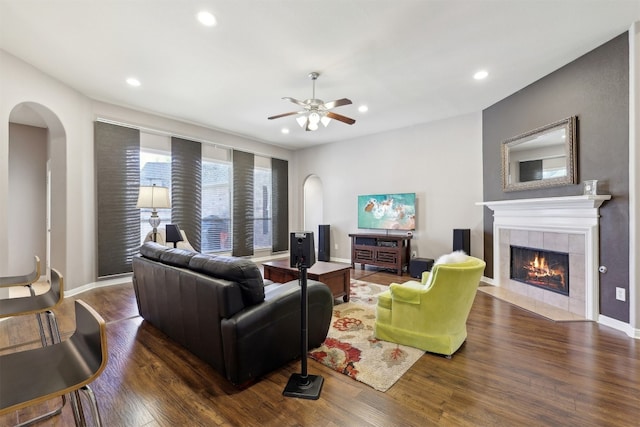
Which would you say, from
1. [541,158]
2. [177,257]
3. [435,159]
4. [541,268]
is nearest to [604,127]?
[541,158]

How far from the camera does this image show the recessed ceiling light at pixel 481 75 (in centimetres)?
352

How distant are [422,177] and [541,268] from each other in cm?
245

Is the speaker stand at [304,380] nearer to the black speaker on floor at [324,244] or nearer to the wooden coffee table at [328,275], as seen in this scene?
the wooden coffee table at [328,275]

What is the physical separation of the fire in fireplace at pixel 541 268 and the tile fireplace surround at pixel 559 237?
0.24 ft

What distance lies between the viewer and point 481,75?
3598 millimetres

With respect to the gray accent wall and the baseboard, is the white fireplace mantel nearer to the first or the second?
the gray accent wall

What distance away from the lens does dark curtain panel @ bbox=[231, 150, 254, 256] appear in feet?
→ 20.4

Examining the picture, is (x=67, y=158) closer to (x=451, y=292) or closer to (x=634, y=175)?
(x=451, y=292)

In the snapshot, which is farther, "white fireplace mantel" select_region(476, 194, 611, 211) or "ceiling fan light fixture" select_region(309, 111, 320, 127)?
"ceiling fan light fixture" select_region(309, 111, 320, 127)

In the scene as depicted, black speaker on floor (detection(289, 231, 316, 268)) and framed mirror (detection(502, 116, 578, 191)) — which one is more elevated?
framed mirror (detection(502, 116, 578, 191))

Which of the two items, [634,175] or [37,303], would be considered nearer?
[37,303]

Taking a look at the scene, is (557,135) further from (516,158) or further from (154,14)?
(154,14)

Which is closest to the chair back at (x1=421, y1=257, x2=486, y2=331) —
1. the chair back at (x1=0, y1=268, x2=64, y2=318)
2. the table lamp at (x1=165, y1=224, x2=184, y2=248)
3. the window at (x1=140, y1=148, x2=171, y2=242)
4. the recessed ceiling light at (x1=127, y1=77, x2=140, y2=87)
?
the chair back at (x1=0, y1=268, x2=64, y2=318)

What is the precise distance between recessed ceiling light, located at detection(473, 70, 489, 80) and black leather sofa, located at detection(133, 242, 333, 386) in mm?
3324
